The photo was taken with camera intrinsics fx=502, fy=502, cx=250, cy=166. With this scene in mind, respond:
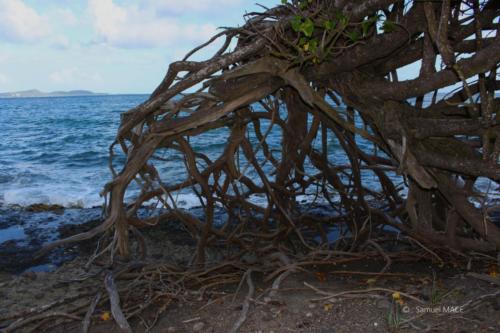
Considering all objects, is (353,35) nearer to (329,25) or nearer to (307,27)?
(329,25)

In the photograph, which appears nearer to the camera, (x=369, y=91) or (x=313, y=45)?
(x=313, y=45)

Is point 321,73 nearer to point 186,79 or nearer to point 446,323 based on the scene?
point 186,79

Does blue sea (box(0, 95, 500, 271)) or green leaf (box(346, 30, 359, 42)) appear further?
blue sea (box(0, 95, 500, 271))

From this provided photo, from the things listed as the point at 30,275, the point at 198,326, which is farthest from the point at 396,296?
the point at 30,275

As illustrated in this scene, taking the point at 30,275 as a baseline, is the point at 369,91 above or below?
above

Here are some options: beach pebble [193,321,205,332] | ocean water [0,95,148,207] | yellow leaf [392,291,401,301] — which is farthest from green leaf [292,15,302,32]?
ocean water [0,95,148,207]

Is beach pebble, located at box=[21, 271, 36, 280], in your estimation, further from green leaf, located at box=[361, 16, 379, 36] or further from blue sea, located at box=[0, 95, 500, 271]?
green leaf, located at box=[361, 16, 379, 36]

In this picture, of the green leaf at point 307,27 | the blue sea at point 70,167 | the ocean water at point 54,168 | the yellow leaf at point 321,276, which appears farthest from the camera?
the ocean water at point 54,168

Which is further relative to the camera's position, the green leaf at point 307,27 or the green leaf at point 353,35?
the green leaf at point 353,35

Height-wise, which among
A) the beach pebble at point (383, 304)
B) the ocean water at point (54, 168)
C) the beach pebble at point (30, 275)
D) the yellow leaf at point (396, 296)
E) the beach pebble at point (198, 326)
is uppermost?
the yellow leaf at point (396, 296)

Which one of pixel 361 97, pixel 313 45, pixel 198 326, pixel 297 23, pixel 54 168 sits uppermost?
pixel 297 23

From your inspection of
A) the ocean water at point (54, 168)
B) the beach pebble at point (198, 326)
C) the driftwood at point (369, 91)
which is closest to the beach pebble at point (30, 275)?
the driftwood at point (369, 91)

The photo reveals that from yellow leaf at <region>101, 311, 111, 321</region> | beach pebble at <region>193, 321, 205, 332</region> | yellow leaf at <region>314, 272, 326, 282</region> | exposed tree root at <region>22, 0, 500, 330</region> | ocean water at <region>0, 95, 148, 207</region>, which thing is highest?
exposed tree root at <region>22, 0, 500, 330</region>

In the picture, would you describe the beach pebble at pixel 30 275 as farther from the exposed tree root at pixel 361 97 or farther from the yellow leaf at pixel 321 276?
the yellow leaf at pixel 321 276
